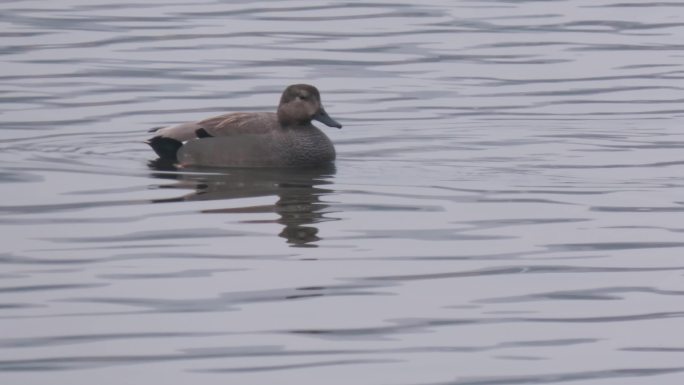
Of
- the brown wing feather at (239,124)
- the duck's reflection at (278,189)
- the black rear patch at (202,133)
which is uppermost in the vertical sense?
the brown wing feather at (239,124)

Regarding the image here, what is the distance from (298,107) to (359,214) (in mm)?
3057

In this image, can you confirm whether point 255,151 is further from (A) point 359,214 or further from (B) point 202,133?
(A) point 359,214

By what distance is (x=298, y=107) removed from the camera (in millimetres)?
15656

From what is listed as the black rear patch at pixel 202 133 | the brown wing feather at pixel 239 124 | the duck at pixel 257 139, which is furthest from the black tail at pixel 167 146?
the brown wing feather at pixel 239 124

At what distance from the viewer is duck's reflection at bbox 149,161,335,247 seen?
12.4m

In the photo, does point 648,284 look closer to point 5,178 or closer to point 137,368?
point 137,368

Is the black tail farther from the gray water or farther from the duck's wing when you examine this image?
the gray water

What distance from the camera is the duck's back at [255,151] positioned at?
15.2 meters

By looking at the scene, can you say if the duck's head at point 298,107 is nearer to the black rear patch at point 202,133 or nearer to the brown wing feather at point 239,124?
the brown wing feather at point 239,124

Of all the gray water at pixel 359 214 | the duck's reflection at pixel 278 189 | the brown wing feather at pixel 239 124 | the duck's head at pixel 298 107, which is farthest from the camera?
the duck's head at pixel 298 107

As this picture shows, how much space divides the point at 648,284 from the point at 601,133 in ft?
→ 21.6

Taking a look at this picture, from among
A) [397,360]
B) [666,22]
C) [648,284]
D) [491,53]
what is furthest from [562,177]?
[666,22]

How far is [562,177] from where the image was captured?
1438 cm

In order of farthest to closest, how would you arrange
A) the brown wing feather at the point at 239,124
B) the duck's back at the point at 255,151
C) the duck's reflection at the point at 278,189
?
1. the brown wing feather at the point at 239,124
2. the duck's back at the point at 255,151
3. the duck's reflection at the point at 278,189
